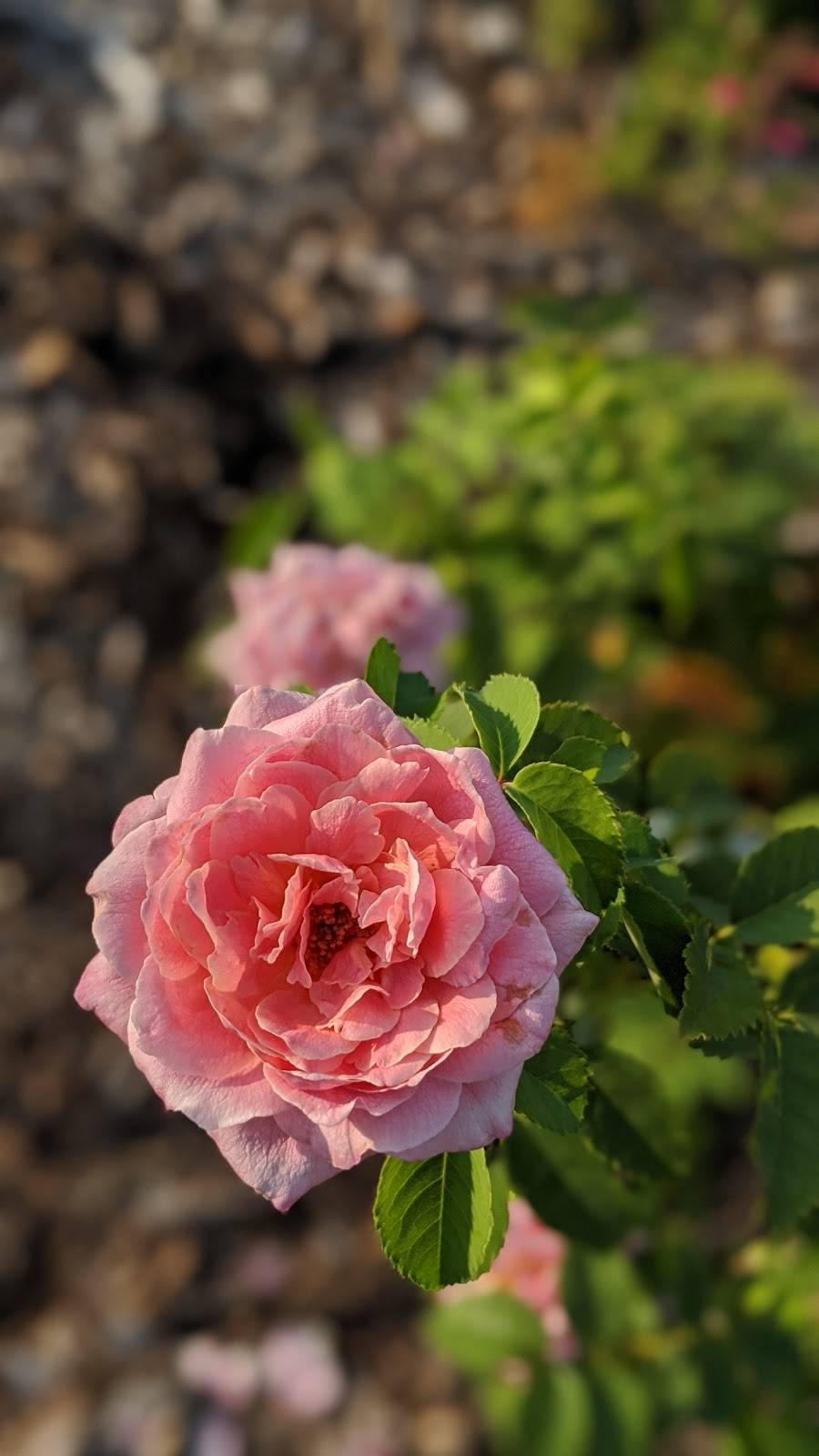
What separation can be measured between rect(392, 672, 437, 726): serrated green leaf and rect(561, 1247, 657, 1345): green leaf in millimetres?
787

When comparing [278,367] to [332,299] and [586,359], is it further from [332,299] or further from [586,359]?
[586,359]

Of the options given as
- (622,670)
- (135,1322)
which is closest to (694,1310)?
(622,670)

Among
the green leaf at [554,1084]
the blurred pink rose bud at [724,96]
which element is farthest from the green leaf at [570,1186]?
the blurred pink rose bud at [724,96]

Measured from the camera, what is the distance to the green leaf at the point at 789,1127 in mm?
831

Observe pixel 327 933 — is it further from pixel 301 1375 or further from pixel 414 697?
pixel 301 1375

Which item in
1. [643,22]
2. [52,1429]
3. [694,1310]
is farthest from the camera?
[643,22]

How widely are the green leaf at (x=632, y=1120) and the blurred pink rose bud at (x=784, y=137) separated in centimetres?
319

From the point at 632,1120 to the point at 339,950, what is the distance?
43cm

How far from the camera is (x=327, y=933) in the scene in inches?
27.0

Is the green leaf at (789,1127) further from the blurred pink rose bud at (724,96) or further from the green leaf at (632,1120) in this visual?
the blurred pink rose bud at (724,96)

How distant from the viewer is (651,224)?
10.9 feet

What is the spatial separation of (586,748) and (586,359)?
3.94 ft

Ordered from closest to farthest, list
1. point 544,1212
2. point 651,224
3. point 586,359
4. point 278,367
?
point 544,1212 → point 586,359 → point 278,367 → point 651,224

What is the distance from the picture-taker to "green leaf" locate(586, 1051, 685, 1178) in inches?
35.8
